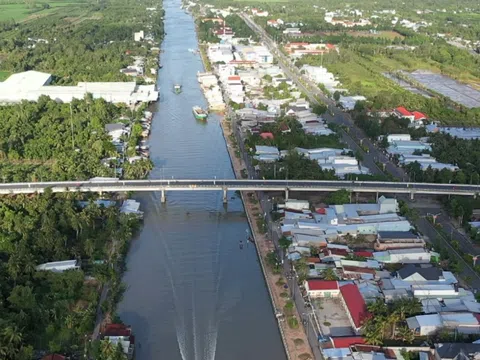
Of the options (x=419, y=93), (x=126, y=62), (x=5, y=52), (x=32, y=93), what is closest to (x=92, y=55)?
(x=126, y=62)

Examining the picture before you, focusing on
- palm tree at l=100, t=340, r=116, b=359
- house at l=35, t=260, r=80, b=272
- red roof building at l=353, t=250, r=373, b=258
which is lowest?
red roof building at l=353, t=250, r=373, b=258

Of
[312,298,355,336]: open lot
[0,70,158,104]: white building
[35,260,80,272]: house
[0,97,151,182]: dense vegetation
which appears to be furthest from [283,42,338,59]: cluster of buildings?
[312,298,355,336]: open lot

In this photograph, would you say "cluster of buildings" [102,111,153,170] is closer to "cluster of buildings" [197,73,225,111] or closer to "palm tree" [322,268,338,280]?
"cluster of buildings" [197,73,225,111]

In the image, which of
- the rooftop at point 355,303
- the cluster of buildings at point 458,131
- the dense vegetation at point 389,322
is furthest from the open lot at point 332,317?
the cluster of buildings at point 458,131

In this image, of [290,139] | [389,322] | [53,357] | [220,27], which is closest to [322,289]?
[389,322]

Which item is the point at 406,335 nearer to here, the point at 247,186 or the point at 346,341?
the point at 346,341

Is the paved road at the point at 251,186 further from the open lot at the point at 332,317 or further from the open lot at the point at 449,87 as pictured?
the open lot at the point at 449,87

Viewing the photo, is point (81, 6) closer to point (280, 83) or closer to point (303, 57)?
point (303, 57)
